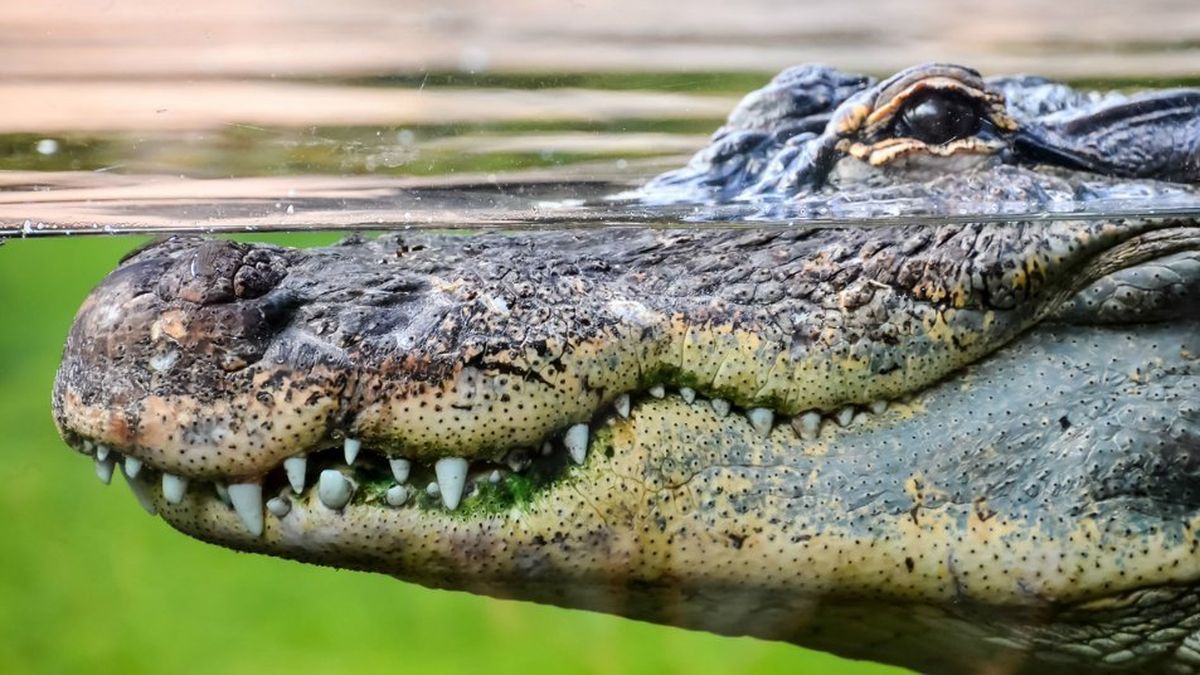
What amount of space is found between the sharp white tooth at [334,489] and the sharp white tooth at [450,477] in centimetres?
15

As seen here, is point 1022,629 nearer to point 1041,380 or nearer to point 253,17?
point 1041,380

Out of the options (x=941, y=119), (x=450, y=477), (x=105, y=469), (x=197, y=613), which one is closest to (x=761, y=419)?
(x=450, y=477)

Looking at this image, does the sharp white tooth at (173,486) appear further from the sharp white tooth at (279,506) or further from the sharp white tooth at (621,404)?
the sharp white tooth at (621,404)

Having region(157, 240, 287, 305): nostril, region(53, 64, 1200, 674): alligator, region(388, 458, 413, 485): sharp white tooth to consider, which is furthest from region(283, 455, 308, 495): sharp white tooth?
region(157, 240, 287, 305): nostril

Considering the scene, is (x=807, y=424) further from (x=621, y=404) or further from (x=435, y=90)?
(x=435, y=90)

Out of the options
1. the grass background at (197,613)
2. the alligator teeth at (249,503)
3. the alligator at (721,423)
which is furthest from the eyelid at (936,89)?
the grass background at (197,613)

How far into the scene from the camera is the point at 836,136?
2527 mm

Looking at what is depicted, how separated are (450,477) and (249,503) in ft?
1.13

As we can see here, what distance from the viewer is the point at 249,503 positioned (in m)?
1.82

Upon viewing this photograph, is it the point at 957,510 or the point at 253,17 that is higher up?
the point at 253,17

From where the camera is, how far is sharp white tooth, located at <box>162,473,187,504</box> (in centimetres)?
184

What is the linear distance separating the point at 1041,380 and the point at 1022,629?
1.54 ft

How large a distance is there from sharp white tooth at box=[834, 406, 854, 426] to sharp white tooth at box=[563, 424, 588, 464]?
0.48m

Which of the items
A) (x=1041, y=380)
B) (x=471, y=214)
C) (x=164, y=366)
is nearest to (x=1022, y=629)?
(x=1041, y=380)
